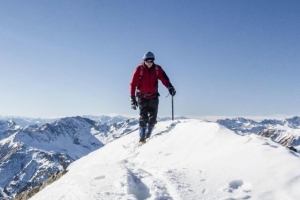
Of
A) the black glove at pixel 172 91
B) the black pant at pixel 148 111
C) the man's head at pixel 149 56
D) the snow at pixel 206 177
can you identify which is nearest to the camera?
the snow at pixel 206 177

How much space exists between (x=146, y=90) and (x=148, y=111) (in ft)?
3.22

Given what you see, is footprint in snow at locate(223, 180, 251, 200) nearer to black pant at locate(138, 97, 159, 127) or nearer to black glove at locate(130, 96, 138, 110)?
black glove at locate(130, 96, 138, 110)

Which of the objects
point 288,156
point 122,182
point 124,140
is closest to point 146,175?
point 122,182

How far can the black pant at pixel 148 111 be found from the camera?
1440cm

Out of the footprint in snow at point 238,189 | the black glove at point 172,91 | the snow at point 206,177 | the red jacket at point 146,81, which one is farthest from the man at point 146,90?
the footprint in snow at point 238,189

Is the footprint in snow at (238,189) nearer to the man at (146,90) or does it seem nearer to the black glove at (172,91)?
the man at (146,90)

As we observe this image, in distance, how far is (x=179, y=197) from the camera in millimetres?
6039

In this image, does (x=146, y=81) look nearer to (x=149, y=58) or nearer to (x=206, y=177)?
(x=149, y=58)

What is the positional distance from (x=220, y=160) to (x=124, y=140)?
8.17 metres

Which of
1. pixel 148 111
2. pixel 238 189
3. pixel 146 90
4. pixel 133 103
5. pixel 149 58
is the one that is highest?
pixel 149 58

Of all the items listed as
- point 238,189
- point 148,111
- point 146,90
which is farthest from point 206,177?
point 148,111

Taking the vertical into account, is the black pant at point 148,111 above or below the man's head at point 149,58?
below

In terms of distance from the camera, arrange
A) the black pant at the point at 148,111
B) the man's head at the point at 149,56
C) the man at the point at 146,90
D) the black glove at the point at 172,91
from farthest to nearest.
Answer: the black glove at the point at 172,91
the black pant at the point at 148,111
the man at the point at 146,90
the man's head at the point at 149,56

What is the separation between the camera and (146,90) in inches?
561
